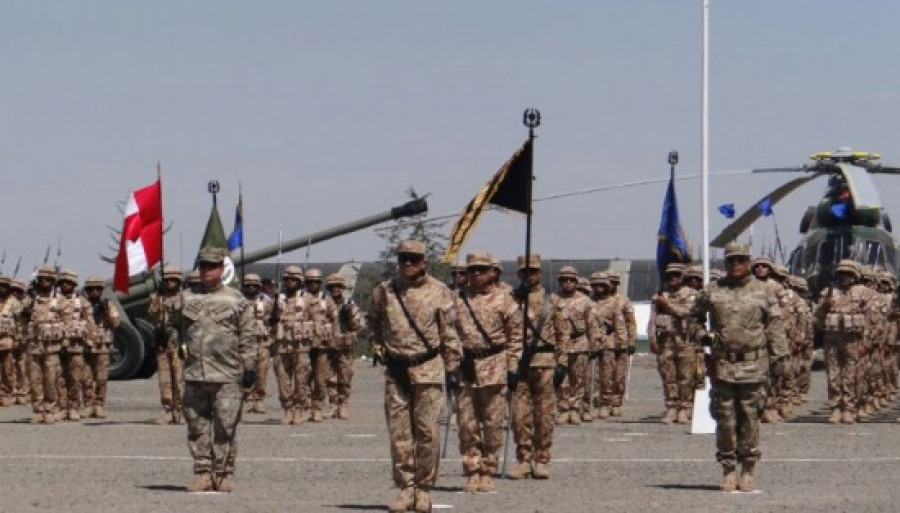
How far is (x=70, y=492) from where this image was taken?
17.7m

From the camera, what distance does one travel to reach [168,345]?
27391mm

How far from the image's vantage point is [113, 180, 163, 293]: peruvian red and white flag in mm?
25938

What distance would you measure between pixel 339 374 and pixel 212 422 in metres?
10.9

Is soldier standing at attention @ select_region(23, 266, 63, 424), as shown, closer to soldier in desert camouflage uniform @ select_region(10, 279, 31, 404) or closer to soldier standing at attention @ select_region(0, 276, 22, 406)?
soldier standing at attention @ select_region(0, 276, 22, 406)

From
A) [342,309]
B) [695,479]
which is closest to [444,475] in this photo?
[695,479]

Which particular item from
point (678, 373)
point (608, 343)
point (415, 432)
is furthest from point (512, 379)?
point (608, 343)

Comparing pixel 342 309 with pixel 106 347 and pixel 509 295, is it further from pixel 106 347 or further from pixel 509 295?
pixel 509 295

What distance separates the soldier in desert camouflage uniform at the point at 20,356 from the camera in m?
34.1

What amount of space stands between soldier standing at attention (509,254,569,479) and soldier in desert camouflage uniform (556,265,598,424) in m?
7.71

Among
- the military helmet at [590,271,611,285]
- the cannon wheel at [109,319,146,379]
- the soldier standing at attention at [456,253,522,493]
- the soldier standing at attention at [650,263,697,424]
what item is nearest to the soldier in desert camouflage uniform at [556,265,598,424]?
the soldier standing at attention at [650,263,697,424]

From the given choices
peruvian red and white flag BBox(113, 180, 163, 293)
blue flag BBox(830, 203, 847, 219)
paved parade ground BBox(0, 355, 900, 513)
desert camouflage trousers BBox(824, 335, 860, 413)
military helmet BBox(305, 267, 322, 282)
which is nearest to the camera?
paved parade ground BBox(0, 355, 900, 513)

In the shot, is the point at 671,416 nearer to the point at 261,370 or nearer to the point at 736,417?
the point at 261,370

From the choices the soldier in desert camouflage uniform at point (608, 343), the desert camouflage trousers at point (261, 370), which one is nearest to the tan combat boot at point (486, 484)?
the desert camouflage trousers at point (261, 370)

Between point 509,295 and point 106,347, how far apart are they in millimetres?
11769
